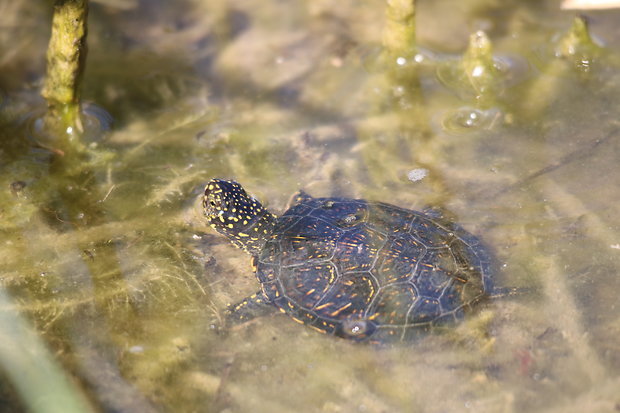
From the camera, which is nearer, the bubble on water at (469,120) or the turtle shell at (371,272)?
the turtle shell at (371,272)

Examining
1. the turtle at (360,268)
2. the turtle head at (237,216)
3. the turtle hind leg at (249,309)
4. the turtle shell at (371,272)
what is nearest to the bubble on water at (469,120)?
the turtle at (360,268)

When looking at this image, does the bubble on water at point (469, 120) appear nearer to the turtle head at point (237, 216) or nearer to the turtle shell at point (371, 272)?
the turtle shell at point (371, 272)

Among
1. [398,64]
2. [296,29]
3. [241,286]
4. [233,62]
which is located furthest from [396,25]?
[241,286]

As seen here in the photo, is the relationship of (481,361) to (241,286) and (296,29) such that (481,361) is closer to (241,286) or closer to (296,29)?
(241,286)

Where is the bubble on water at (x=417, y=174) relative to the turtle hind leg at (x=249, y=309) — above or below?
above

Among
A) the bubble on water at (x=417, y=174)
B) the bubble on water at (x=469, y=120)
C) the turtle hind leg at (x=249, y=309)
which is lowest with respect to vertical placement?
the turtle hind leg at (x=249, y=309)

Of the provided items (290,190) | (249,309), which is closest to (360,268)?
(249,309)

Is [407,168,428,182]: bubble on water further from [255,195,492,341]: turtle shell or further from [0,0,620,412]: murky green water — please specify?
[255,195,492,341]: turtle shell

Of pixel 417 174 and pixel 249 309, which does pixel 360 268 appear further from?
pixel 417 174
